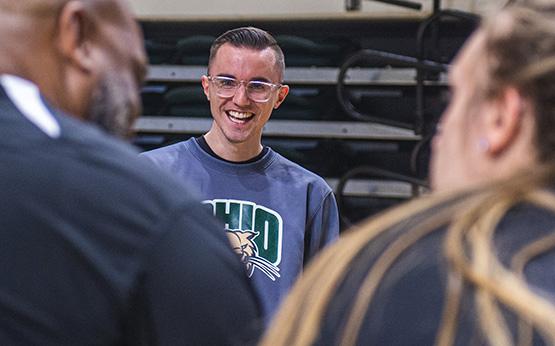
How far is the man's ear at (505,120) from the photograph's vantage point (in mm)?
957

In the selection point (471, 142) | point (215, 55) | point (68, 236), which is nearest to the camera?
point (471, 142)

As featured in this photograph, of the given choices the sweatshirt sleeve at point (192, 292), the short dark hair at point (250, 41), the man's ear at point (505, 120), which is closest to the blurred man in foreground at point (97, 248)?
Answer: the sweatshirt sleeve at point (192, 292)

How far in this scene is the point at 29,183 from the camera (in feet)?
3.75

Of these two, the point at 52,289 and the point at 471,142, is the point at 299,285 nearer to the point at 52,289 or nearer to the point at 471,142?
the point at 471,142

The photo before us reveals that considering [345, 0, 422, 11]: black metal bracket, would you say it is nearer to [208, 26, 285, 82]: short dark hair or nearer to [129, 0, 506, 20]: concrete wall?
[129, 0, 506, 20]: concrete wall

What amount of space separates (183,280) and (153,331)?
0.25ft

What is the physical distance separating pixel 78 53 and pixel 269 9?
428cm

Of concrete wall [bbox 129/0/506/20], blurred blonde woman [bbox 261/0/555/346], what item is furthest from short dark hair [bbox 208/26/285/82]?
blurred blonde woman [bbox 261/0/555/346]

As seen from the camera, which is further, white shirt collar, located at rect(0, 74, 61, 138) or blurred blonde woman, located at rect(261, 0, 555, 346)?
white shirt collar, located at rect(0, 74, 61, 138)

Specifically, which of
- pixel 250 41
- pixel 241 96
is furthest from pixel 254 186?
pixel 250 41

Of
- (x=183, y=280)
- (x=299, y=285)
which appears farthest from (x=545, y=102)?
(x=183, y=280)

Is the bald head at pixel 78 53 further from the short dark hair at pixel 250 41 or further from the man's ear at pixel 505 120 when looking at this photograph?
the short dark hair at pixel 250 41

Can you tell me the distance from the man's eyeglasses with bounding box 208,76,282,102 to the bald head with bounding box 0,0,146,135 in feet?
6.06

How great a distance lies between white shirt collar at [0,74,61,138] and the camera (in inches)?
46.4
